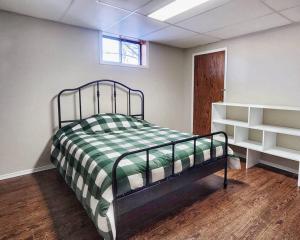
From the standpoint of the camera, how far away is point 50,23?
2889 millimetres

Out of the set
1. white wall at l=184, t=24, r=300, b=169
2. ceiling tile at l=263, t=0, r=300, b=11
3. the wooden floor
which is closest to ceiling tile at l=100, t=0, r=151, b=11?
ceiling tile at l=263, t=0, r=300, b=11

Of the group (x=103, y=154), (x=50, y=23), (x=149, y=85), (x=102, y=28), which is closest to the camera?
(x=103, y=154)

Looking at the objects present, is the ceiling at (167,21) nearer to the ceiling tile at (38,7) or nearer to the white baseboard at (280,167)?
the ceiling tile at (38,7)

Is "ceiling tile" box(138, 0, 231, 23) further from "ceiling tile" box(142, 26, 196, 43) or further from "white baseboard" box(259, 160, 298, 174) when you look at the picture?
"white baseboard" box(259, 160, 298, 174)

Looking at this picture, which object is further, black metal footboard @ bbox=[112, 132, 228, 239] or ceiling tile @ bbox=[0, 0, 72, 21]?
ceiling tile @ bbox=[0, 0, 72, 21]

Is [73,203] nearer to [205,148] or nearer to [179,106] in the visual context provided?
[205,148]

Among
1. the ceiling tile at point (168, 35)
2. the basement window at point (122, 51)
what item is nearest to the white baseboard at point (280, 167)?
the ceiling tile at point (168, 35)

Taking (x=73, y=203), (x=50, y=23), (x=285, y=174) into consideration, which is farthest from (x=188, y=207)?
(x=50, y=23)

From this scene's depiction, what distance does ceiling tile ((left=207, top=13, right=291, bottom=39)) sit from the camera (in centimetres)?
267

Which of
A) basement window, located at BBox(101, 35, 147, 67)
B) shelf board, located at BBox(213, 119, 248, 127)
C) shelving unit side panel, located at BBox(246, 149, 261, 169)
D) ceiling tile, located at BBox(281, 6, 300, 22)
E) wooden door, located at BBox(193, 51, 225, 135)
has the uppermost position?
ceiling tile, located at BBox(281, 6, 300, 22)

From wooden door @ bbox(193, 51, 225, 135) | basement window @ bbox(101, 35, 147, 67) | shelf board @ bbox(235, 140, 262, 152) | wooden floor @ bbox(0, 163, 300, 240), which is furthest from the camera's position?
wooden door @ bbox(193, 51, 225, 135)

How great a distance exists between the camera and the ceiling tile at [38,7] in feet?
7.54

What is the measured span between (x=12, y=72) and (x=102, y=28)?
56.1 inches

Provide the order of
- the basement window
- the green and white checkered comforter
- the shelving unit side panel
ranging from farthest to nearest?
the basement window < the shelving unit side panel < the green and white checkered comforter
